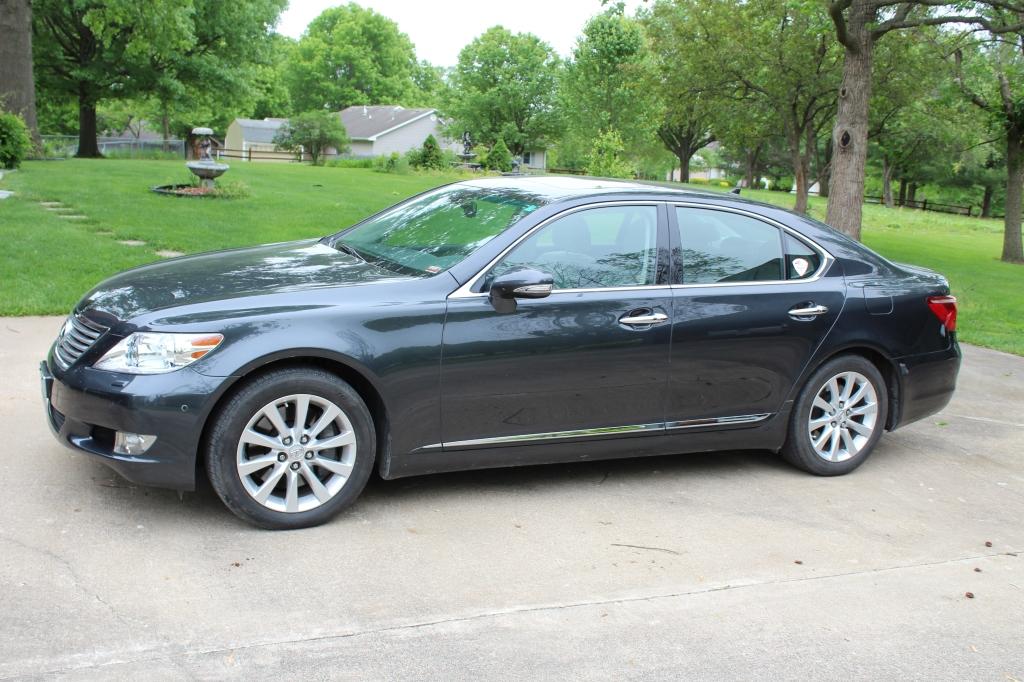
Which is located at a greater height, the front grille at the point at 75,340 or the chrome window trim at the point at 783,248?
the chrome window trim at the point at 783,248

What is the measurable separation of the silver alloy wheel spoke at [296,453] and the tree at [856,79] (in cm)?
1129

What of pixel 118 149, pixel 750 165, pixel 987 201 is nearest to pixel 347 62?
pixel 750 165

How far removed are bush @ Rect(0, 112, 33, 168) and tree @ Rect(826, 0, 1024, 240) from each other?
1577 cm

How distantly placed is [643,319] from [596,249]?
46 cm

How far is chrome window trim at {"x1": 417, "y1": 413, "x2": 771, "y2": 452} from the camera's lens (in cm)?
481

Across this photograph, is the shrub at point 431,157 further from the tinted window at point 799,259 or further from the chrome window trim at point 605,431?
the chrome window trim at point 605,431

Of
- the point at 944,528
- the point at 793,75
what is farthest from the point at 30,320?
the point at 793,75

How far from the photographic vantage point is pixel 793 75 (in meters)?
22.1

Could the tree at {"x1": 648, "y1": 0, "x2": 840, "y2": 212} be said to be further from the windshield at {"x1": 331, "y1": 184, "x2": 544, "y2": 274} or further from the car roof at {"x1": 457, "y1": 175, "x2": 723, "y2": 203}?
the windshield at {"x1": 331, "y1": 184, "x2": 544, "y2": 274}

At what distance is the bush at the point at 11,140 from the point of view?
1966 cm

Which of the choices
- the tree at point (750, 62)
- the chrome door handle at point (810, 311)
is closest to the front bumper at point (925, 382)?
the chrome door handle at point (810, 311)

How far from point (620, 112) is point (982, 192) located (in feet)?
92.8

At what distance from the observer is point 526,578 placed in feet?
13.8

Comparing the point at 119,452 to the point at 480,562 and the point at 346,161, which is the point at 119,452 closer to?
the point at 480,562
